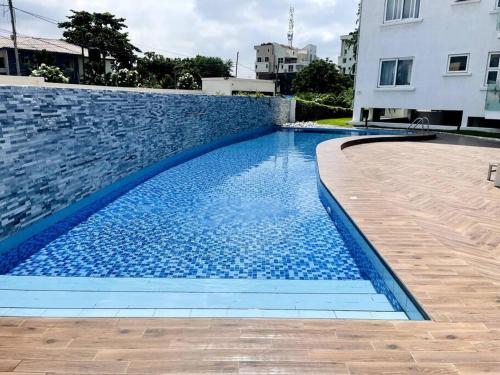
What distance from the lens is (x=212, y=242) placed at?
591 cm

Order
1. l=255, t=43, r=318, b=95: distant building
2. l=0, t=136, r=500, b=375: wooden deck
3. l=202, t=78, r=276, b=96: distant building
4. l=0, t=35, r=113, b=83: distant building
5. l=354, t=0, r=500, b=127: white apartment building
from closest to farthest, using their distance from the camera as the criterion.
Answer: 1. l=0, t=136, r=500, b=375: wooden deck
2. l=354, t=0, r=500, b=127: white apartment building
3. l=202, t=78, r=276, b=96: distant building
4. l=0, t=35, r=113, b=83: distant building
5. l=255, t=43, r=318, b=95: distant building

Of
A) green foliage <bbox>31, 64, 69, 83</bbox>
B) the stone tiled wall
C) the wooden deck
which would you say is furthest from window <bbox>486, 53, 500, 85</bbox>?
green foliage <bbox>31, 64, 69, 83</bbox>

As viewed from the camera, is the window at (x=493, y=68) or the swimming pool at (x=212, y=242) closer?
the swimming pool at (x=212, y=242)

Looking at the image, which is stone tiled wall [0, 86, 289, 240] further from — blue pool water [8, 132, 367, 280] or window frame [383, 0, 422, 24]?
window frame [383, 0, 422, 24]

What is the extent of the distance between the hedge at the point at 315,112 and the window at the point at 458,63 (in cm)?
1123

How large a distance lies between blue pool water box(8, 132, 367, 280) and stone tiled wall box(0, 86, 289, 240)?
2.27 feet

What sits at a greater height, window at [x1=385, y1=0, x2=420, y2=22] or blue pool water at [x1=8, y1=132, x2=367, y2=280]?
window at [x1=385, y1=0, x2=420, y2=22]

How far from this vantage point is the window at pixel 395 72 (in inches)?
846

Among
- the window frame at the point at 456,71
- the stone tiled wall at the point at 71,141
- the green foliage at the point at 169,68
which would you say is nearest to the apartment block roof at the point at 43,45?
the green foliage at the point at 169,68

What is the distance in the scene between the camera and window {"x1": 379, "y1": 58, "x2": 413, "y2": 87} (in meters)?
21.5

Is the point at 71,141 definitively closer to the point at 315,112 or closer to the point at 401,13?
the point at 401,13

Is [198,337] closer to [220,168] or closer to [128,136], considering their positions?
[128,136]

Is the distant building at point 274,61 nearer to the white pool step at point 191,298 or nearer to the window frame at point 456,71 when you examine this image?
the window frame at point 456,71

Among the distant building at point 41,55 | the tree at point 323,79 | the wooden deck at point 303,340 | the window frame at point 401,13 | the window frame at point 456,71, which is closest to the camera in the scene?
the wooden deck at point 303,340
